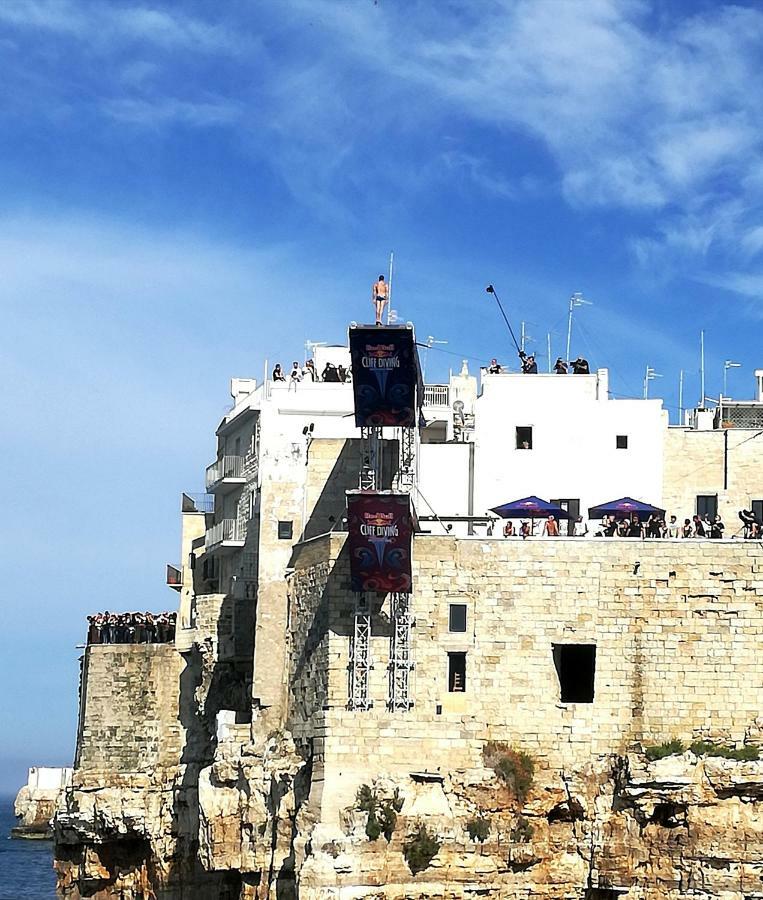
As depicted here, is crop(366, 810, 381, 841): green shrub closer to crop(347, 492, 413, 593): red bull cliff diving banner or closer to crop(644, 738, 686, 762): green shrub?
crop(347, 492, 413, 593): red bull cliff diving banner

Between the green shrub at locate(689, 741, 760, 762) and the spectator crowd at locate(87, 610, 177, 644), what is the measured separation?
2556 centimetres

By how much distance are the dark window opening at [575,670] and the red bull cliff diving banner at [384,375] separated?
7.95 m

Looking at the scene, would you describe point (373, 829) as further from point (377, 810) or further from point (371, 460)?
point (371, 460)

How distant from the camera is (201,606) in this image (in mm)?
63844

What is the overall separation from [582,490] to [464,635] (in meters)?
8.68

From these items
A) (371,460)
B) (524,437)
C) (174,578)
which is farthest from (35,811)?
(371,460)

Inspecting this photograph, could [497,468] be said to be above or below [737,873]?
above

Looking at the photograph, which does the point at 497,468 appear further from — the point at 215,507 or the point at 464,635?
the point at 215,507

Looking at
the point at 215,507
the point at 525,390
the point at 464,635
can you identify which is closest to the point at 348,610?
the point at 464,635

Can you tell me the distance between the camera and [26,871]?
101 metres

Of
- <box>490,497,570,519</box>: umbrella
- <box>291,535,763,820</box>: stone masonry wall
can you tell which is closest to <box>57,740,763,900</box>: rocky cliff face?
<box>291,535,763,820</box>: stone masonry wall

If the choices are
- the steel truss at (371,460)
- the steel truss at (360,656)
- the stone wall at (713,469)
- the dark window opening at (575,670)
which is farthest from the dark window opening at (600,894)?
the stone wall at (713,469)

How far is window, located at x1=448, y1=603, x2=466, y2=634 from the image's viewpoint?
52.2 metres

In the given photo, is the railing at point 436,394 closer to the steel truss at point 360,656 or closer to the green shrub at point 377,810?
the steel truss at point 360,656
